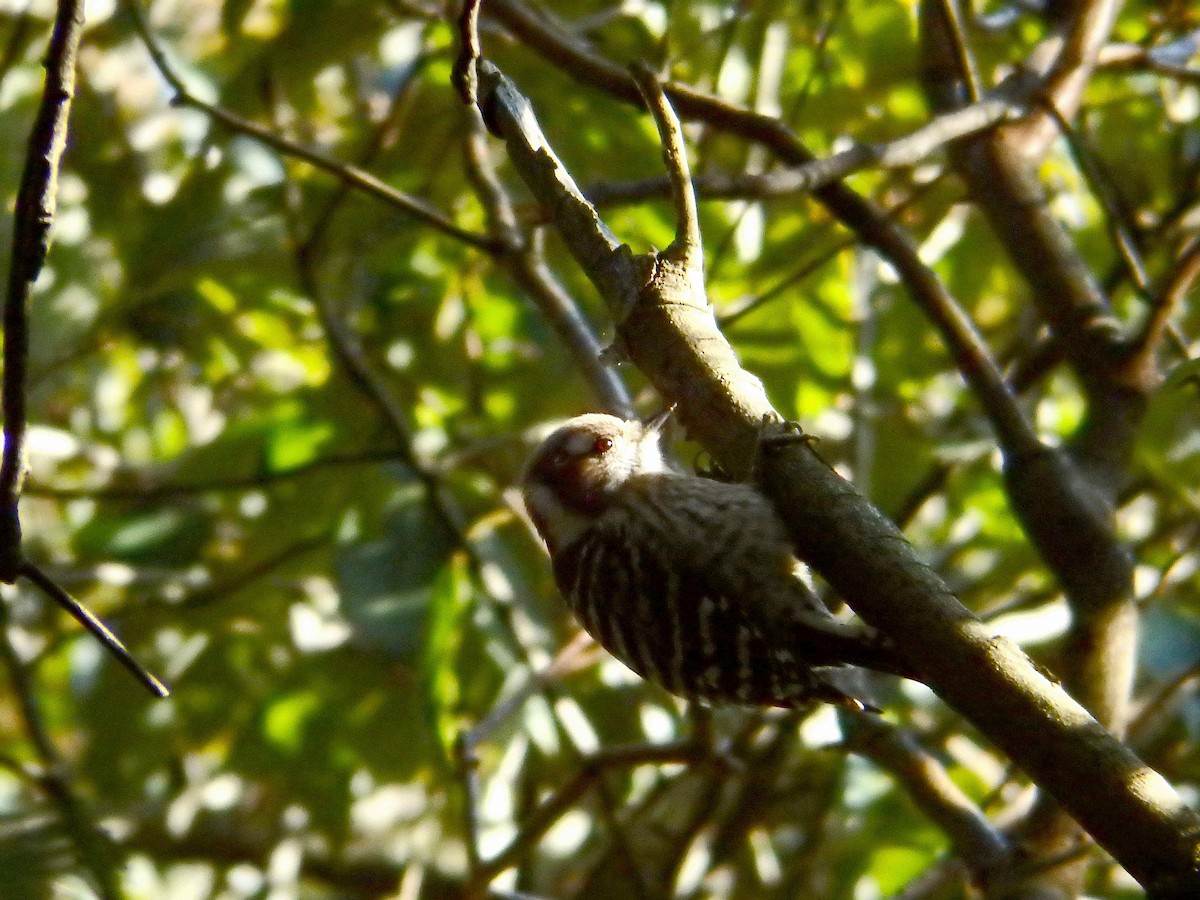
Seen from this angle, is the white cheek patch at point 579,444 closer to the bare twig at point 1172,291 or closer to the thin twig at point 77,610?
the bare twig at point 1172,291

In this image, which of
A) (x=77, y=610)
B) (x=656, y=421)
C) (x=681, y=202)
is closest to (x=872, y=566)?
(x=681, y=202)

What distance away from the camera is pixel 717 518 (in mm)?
3252

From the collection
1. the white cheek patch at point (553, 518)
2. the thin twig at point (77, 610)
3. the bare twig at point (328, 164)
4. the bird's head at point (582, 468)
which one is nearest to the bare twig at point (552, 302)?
the bare twig at point (328, 164)

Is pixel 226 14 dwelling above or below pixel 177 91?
above

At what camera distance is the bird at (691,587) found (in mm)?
3066

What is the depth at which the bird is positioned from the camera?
307 centimetres

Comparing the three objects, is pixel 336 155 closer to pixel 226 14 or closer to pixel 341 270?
pixel 341 270

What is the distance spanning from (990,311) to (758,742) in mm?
2002

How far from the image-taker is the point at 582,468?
381cm

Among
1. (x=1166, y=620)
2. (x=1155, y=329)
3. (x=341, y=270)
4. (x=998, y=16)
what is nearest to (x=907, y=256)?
(x=1155, y=329)

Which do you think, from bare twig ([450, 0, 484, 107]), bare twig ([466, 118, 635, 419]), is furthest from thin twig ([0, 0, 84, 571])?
bare twig ([466, 118, 635, 419])

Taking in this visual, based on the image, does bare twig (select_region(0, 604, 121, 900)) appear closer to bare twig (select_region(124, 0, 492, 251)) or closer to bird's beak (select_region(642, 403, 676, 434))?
bare twig (select_region(124, 0, 492, 251))

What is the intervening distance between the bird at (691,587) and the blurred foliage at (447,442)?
0.40m

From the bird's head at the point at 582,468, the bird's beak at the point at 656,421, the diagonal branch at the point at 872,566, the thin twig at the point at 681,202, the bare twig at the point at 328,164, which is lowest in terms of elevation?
the diagonal branch at the point at 872,566
